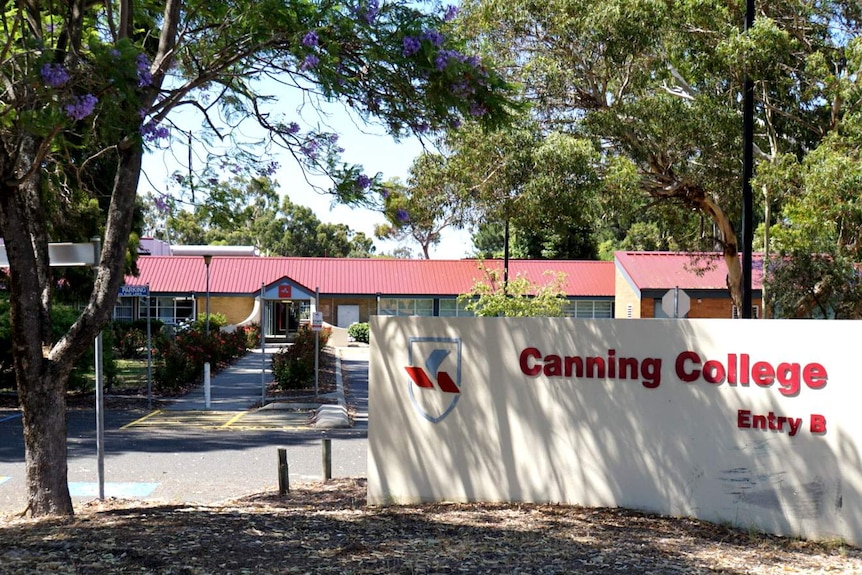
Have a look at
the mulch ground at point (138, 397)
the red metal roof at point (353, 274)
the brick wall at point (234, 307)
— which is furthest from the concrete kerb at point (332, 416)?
the brick wall at point (234, 307)

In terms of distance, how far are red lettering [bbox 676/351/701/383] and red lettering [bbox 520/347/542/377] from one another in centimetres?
121

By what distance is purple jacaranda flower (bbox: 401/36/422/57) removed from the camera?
7707mm

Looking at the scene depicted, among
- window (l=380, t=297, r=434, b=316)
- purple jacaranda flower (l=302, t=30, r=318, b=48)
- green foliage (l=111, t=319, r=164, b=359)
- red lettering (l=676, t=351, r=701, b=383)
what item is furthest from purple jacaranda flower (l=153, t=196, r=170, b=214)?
window (l=380, t=297, r=434, b=316)

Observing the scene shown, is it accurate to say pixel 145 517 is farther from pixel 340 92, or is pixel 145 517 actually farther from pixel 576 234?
pixel 576 234

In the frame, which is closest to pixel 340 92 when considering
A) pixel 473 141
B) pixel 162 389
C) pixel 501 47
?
pixel 473 141

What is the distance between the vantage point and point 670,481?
7535 millimetres

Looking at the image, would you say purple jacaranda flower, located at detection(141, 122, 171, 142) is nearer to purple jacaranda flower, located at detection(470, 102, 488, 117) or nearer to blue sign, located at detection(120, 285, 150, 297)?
purple jacaranda flower, located at detection(470, 102, 488, 117)

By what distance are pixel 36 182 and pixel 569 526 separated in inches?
226

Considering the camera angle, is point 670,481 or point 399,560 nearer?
point 399,560

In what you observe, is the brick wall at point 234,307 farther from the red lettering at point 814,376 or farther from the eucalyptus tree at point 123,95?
the red lettering at point 814,376

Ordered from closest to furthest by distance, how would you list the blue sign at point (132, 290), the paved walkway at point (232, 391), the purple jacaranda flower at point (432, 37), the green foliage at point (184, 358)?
the purple jacaranda flower at point (432, 37)
the blue sign at point (132, 290)
the paved walkway at point (232, 391)
the green foliage at point (184, 358)

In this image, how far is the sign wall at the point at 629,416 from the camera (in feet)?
22.9

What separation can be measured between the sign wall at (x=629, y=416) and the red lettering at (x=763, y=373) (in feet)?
0.05

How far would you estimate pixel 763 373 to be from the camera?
717 centimetres
